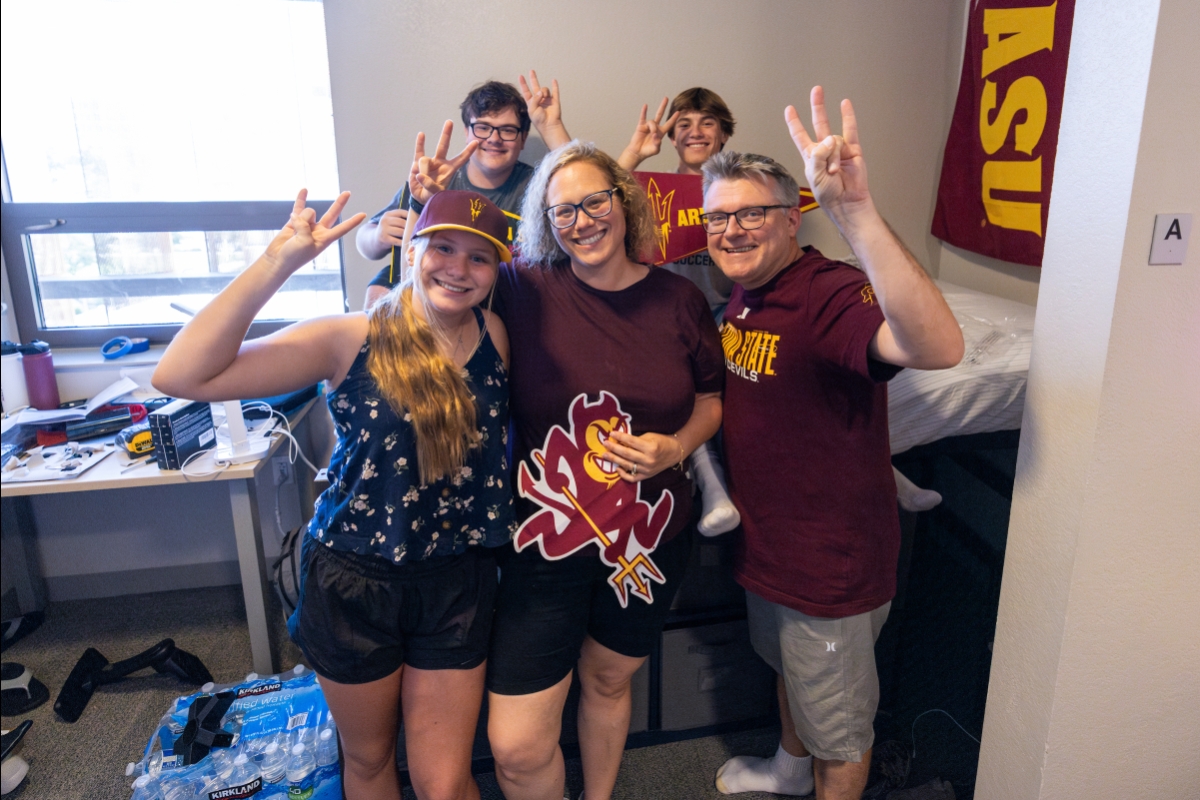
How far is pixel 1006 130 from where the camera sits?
2.13 metres

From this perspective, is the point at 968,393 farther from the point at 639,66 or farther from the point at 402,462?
the point at 639,66

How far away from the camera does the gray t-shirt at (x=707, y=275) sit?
196 cm

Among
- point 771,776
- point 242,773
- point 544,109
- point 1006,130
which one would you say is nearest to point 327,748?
point 242,773

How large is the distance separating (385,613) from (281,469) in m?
1.45

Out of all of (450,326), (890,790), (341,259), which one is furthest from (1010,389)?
(341,259)

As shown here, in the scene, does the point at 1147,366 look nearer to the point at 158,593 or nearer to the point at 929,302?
the point at 929,302

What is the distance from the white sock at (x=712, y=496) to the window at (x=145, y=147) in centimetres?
177

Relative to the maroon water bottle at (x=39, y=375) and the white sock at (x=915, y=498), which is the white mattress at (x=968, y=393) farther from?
the maroon water bottle at (x=39, y=375)

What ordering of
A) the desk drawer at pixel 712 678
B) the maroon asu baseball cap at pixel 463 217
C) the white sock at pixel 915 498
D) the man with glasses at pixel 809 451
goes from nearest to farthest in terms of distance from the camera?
1. the maroon asu baseball cap at pixel 463 217
2. the man with glasses at pixel 809 451
3. the white sock at pixel 915 498
4. the desk drawer at pixel 712 678

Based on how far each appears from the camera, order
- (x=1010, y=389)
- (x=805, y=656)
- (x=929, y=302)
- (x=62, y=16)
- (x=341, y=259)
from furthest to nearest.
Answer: (x=341, y=259), (x=62, y=16), (x=1010, y=389), (x=805, y=656), (x=929, y=302)

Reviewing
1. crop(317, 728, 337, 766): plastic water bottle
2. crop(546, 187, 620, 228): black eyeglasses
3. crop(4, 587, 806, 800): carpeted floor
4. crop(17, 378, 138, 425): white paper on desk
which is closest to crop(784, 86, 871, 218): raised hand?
crop(546, 187, 620, 228): black eyeglasses

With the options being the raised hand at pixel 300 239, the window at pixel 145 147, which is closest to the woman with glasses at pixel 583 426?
the raised hand at pixel 300 239

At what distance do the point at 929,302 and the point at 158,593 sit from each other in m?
2.82

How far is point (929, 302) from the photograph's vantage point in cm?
105
